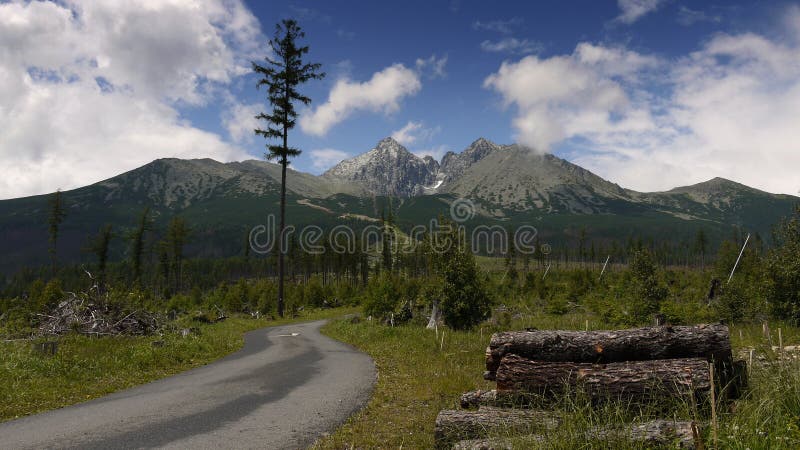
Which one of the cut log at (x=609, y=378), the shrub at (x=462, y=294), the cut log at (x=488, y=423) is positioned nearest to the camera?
the cut log at (x=488, y=423)

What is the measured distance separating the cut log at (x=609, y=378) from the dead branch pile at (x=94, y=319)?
1878cm

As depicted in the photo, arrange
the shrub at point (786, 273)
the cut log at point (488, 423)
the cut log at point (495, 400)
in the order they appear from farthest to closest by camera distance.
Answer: the shrub at point (786, 273) → the cut log at point (495, 400) → the cut log at point (488, 423)

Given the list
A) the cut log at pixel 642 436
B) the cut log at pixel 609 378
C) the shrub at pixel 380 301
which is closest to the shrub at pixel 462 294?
the shrub at pixel 380 301

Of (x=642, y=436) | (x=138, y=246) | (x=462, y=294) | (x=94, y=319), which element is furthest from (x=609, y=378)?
(x=138, y=246)

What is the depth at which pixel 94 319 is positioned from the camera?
19.3 meters

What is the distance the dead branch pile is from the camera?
1889 centimetres

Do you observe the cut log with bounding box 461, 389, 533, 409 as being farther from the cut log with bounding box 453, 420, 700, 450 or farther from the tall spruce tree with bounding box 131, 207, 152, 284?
the tall spruce tree with bounding box 131, 207, 152, 284

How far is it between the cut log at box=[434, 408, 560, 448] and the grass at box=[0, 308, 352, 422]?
933 centimetres

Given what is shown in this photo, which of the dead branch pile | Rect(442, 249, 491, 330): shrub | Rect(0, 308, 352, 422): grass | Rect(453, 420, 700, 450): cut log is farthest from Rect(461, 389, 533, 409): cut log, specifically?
Rect(442, 249, 491, 330): shrub

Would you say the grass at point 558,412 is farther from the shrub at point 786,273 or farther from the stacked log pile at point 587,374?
the shrub at point 786,273

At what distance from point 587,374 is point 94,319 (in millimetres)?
21237

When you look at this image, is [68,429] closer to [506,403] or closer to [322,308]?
[506,403]

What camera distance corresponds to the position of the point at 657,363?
728cm

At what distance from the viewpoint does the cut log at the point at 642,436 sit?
18.6 ft
